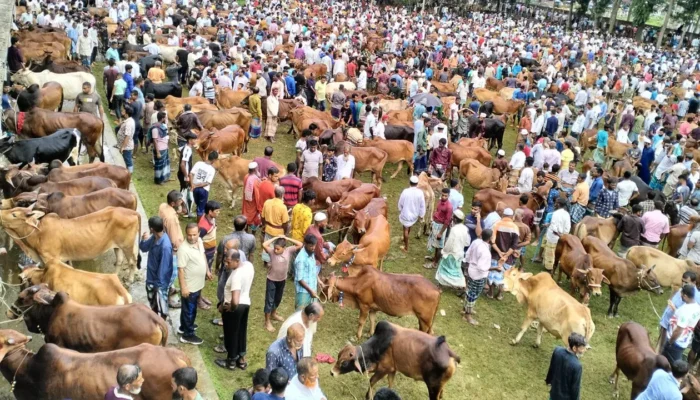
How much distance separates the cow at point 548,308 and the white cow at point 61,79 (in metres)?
11.6

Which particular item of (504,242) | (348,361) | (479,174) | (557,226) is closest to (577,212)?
(557,226)

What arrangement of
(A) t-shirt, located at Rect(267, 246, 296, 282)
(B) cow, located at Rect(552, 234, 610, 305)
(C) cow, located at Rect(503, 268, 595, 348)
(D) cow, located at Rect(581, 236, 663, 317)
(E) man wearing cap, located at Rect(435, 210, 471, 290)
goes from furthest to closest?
1. (D) cow, located at Rect(581, 236, 663, 317)
2. (B) cow, located at Rect(552, 234, 610, 305)
3. (E) man wearing cap, located at Rect(435, 210, 471, 290)
4. (C) cow, located at Rect(503, 268, 595, 348)
5. (A) t-shirt, located at Rect(267, 246, 296, 282)

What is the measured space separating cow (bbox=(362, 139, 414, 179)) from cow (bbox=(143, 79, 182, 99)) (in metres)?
5.69

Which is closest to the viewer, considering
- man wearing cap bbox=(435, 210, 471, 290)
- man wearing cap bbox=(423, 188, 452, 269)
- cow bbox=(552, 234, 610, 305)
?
man wearing cap bbox=(435, 210, 471, 290)

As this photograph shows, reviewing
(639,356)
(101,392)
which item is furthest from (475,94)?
(101,392)

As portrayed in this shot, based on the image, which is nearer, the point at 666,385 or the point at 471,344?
the point at 666,385

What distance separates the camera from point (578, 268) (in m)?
10.1

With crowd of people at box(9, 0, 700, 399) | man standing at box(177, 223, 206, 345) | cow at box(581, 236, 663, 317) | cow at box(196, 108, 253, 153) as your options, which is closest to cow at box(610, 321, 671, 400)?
crowd of people at box(9, 0, 700, 399)

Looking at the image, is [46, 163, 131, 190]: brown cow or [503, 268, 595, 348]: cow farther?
[46, 163, 131, 190]: brown cow

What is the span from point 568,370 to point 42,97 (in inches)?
500

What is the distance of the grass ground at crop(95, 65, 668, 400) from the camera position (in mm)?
7707

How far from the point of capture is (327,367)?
→ 25.8ft

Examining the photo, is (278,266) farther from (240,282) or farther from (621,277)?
(621,277)

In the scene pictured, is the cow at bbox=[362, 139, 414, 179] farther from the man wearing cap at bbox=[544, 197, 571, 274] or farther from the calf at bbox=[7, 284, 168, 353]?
the calf at bbox=[7, 284, 168, 353]
